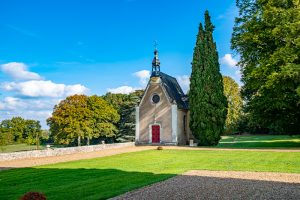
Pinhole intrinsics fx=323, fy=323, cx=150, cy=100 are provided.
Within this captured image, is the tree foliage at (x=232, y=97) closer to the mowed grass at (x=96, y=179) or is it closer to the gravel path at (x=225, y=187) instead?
the mowed grass at (x=96, y=179)

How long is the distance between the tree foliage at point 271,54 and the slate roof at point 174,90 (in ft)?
33.4

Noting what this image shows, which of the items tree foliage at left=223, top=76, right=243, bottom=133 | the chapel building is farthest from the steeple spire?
tree foliage at left=223, top=76, right=243, bottom=133

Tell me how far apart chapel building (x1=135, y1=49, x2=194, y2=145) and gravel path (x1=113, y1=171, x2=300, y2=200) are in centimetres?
2273

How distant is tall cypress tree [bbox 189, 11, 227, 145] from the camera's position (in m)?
32.7

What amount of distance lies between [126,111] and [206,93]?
984 inches

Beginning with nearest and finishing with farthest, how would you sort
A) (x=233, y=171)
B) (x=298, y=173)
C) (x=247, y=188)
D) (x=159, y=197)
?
(x=159, y=197)
(x=247, y=188)
(x=298, y=173)
(x=233, y=171)

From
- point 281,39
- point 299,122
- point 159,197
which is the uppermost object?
point 281,39

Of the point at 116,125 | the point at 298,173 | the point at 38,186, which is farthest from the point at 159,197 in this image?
the point at 116,125

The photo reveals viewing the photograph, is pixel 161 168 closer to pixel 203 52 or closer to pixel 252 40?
pixel 252 40

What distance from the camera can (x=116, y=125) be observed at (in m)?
55.8

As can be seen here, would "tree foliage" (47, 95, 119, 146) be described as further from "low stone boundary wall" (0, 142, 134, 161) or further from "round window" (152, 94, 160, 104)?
"low stone boundary wall" (0, 142, 134, 161)

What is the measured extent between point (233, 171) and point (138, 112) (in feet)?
80.6

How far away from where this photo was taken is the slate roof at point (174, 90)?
37344 millimetres

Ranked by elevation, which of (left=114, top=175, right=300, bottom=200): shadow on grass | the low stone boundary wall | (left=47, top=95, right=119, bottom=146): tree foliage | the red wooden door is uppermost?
(left=47, top=95, right=119, bottom=146): tree foliage
